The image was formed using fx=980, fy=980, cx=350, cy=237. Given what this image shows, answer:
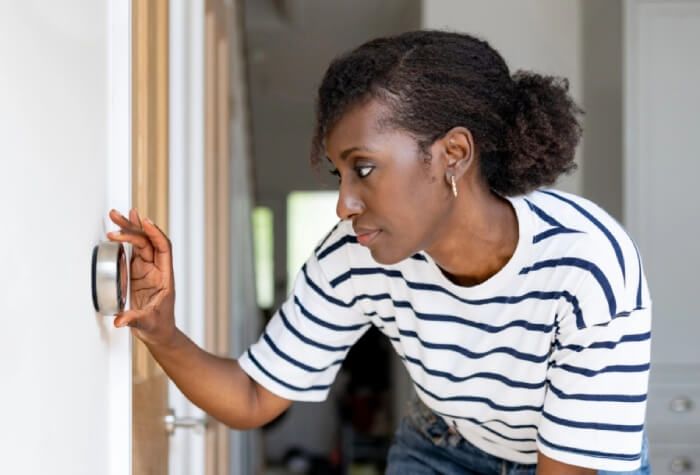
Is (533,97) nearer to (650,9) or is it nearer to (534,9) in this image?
(650,9)

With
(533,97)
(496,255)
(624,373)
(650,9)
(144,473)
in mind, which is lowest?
(144,473)

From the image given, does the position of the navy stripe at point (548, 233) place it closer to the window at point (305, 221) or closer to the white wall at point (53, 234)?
the white wall at point (53, 234)

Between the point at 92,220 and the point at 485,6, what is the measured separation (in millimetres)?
2711

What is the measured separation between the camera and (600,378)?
1.24 metres

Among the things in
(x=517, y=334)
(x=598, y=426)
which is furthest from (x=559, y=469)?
(x=517, y=334)

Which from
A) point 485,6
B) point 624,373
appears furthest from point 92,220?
point 485,6

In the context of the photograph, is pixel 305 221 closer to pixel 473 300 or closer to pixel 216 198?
pixel 216 198

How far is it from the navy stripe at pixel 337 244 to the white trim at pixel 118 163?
0.47 meters

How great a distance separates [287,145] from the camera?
8.59 meters

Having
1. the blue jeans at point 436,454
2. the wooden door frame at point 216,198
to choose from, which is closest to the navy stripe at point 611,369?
the blue jeans at point 436,454

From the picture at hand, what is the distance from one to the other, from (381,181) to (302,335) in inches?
14.4

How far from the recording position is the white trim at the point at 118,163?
967 mm

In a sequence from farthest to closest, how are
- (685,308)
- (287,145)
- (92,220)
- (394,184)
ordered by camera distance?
1. (287,145)
2. (685,308)
3. (394,184)
4. (92,220)

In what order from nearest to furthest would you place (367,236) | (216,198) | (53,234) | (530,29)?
(53,234) < (367,236) < (216,198) < (530,29)
